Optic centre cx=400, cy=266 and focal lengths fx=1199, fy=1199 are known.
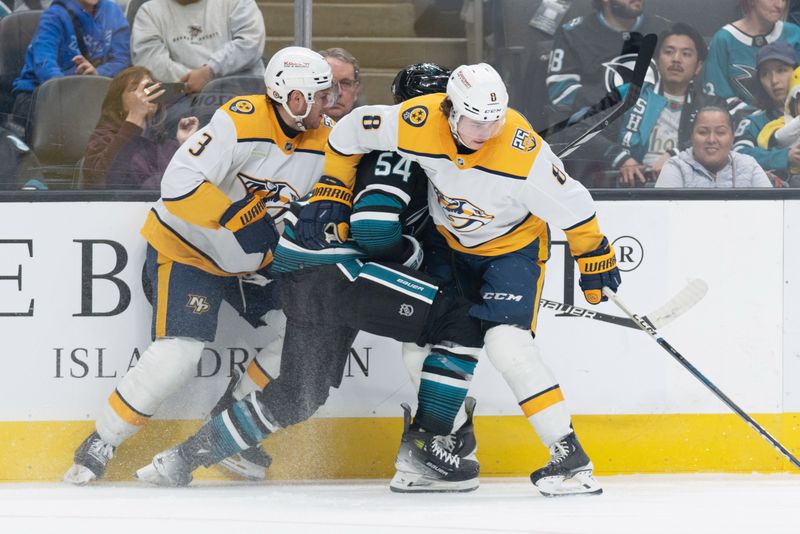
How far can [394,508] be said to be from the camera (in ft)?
9.63

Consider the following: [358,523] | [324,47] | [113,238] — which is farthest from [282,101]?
[358,523]

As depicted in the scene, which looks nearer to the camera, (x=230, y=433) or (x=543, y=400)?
(x=543, y=400)

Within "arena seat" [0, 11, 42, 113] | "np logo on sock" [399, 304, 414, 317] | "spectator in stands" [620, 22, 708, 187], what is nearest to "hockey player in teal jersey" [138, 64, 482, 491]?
"np logo on sock" [399, 304, 414, 317]

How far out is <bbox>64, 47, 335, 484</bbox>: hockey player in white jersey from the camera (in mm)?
3188

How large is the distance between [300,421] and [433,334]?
451mm

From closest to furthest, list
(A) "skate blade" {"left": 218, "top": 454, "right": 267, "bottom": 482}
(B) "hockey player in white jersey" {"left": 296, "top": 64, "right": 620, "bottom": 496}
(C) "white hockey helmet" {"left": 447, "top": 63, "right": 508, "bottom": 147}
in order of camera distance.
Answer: (C) "white hockey helmet" {"left": 447, "top": 63, "right": 508, "bottom": 147}, (B) "hockey player in white jersey" {"left": 296, "top": 64, "right": 620, "bottom": 496}, (A) "skate blade" {"left": 218, "top": 454, "right": 267, "bottom": 482}

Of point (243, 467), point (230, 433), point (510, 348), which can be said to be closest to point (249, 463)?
point (243, 467)

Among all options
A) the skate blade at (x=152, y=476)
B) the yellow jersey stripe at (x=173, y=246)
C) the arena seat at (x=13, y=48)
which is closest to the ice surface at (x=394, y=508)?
the skate blade at (x=152, y=476)

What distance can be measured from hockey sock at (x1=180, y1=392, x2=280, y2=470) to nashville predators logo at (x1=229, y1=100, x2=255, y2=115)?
76 centimetres

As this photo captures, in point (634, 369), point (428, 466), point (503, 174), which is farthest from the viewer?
point (634, 369)

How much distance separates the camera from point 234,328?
3541 mm

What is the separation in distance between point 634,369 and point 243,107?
1376mm

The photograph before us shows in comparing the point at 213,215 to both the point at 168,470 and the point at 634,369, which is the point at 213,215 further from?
the point at 634,369

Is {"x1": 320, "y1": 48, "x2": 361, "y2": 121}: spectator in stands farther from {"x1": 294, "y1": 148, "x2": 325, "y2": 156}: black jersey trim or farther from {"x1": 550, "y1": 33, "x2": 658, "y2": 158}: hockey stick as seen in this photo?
{"x1": 550, "y1": 33, "x2": 658, "y2": 158}: hockey stick
